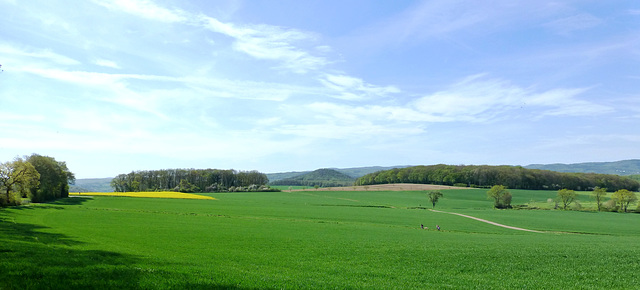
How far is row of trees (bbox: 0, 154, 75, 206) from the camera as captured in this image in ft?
181

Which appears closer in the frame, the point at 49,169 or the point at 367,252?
the point at 367,252

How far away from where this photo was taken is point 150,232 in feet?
102

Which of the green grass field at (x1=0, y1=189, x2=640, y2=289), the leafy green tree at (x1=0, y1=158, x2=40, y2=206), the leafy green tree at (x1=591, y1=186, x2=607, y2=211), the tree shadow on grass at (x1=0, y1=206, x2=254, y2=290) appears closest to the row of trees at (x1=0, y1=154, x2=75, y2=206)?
the leafy green tree at (x1=0, y1=158, x2=40, y2=206)

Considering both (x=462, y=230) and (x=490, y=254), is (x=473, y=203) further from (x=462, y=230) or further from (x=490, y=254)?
(x=490, y=254)

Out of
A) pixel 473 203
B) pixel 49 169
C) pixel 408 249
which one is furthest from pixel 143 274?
pixel 473 203

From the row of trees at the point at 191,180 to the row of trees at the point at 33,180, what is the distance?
58705 mm

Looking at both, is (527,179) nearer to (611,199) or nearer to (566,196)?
(611,199)

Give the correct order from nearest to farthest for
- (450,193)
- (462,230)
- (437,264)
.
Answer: (437,264) < (462,230) < (450,193)

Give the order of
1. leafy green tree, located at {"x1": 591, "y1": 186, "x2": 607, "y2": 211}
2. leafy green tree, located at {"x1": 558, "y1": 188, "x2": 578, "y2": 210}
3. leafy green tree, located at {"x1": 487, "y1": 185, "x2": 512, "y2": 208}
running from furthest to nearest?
leafy green tree, located at {"x1": 487, "y1": 185, "x2": 512, "y2": 208}
leafy green tree, located at {"x1": 558, "y1": 188, "x2": 578, "y2": 210}
leafy green tree, located at {"x1": 591, "y1": 186, "x2": 607, "y2": 211}

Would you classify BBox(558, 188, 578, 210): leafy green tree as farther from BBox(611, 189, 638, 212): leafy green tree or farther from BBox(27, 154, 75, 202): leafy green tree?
BBox(27, 154, 75, 202): leafy green tree

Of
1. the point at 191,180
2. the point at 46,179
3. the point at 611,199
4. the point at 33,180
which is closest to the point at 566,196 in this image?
the point at 611,199

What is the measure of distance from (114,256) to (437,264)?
16902 millimetres

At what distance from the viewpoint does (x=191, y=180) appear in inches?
6063

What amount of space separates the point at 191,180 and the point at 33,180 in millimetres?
94852
